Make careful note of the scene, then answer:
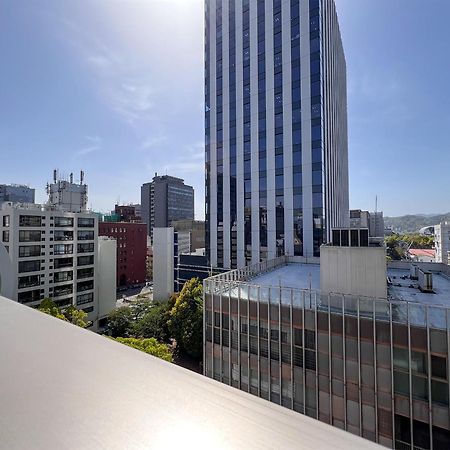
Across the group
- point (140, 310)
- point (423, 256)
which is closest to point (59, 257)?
point (140, 310)

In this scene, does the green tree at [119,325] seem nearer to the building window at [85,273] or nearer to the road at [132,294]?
the building window at [85,273]

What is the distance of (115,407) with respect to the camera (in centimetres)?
67

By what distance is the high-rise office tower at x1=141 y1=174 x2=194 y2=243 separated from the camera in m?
71.4

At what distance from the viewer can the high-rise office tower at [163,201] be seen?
71.4 meters

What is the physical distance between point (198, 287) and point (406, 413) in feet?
41.3

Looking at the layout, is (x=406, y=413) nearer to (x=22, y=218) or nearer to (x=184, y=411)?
(x=184, y=411)

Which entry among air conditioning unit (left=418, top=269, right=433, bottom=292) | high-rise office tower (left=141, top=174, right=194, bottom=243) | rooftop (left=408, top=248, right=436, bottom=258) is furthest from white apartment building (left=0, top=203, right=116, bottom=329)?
high-rise office tower (left=141, top=174, right=194, bottom=243)

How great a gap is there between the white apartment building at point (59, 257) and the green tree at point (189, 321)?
367 inches

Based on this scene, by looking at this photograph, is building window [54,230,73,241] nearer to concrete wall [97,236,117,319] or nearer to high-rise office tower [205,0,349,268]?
concrete wall [97,236,117,319]

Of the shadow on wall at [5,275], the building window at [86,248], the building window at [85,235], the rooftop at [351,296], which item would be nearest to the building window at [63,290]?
the building window at [86,248]

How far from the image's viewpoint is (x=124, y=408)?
663 millimetres

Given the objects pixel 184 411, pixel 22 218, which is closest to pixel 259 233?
pixel 22 218

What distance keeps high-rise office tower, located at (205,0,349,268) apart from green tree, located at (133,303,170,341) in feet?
19.0

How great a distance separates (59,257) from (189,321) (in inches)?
459
